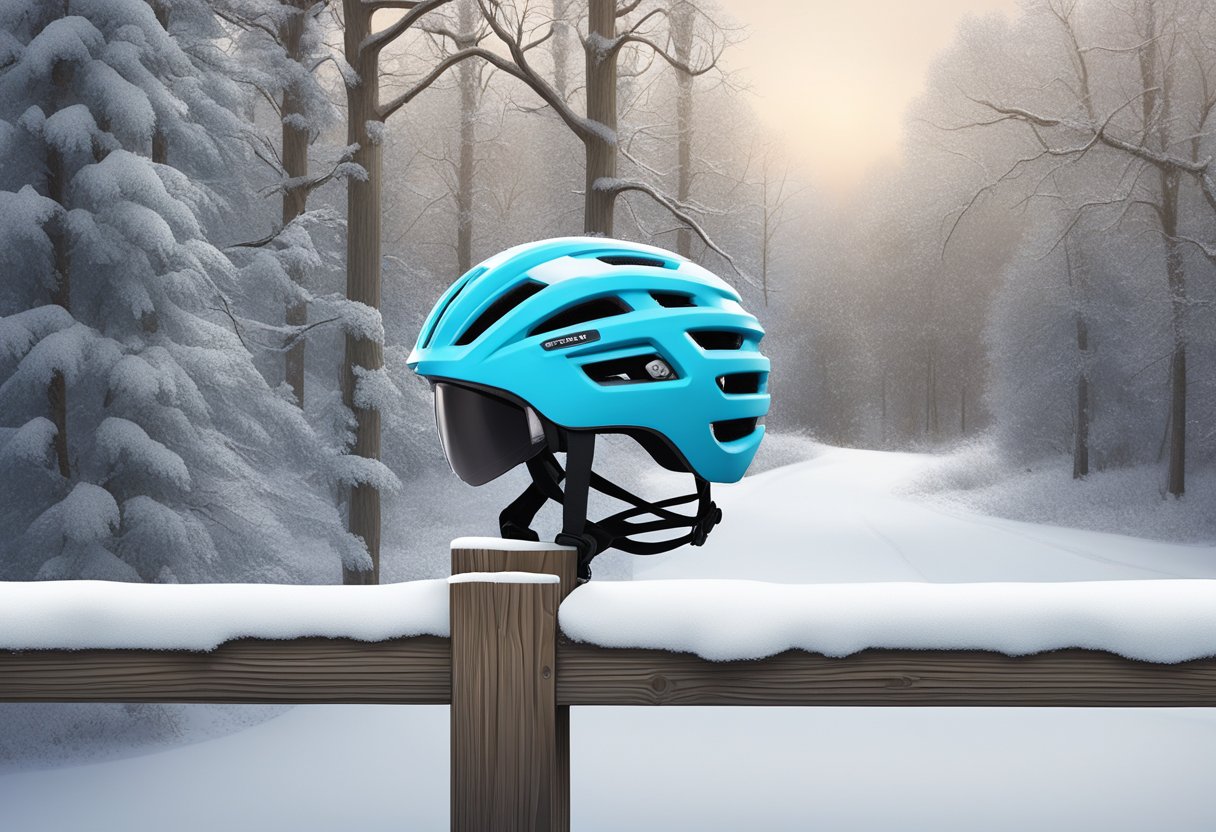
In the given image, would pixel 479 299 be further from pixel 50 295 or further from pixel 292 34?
pixel 292 34

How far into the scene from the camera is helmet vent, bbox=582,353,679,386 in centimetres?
187

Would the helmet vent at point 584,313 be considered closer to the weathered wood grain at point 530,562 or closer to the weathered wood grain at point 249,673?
the weathered wood grain at point 530,562

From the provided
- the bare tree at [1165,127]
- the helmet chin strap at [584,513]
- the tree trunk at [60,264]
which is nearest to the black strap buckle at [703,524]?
the helmet chin strap at [584,513]

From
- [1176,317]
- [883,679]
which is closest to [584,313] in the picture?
[883,679]

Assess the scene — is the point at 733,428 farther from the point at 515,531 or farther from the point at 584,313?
the point at 515,531

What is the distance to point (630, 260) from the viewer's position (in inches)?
77.8

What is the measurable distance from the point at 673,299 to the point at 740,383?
0.70 feet

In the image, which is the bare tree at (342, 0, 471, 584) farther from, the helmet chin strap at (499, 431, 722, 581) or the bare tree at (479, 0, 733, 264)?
the helmet chin strap at (499, 431, 722, 581)

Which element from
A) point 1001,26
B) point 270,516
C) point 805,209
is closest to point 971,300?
point 805,209

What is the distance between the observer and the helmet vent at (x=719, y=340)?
200cm

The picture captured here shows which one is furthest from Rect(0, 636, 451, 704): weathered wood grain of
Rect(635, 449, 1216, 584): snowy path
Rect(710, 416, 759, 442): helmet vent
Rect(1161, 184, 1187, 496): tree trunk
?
Rect(1161, 184, 1187, 496): tree trunk

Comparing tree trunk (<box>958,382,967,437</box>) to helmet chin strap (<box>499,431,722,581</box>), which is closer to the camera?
helmet chin strap (<box>499,431,722,581</box>)

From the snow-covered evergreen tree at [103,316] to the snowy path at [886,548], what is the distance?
523 cm

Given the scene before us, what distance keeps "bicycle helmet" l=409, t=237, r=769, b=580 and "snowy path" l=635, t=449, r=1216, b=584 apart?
8.70 metres
